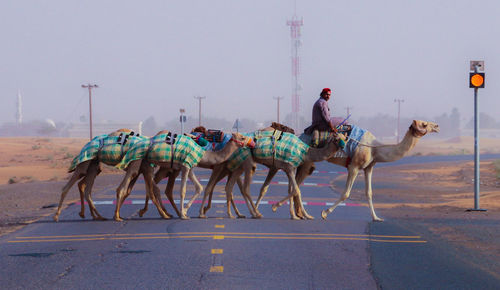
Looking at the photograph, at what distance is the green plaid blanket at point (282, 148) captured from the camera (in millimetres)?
16422

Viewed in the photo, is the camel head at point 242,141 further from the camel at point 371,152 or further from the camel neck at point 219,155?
the camel at point 371,152

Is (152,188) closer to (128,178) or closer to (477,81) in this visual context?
(128,178)

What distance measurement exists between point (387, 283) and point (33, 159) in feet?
217

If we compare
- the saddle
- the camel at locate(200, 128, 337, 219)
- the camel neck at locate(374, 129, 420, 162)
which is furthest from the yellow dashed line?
the camel neck at locate(374, 129, 420, 162)

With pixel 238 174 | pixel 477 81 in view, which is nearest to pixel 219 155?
pixel 238 174

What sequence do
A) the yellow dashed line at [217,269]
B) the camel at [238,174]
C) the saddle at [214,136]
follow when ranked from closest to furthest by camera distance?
the yellow dashed line at [217,269]
the camel at [238,174]
the saddle at [214,136]

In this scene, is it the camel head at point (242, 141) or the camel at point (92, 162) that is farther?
the camel at point (92, 162)

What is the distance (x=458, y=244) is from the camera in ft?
43.2

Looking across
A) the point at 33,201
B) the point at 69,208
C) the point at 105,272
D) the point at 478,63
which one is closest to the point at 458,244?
the point at 105,272

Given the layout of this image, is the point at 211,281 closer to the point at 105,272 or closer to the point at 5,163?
the point at 105,272

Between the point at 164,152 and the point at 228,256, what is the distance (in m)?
5.13

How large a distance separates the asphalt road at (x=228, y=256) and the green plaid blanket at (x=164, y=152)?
135 centimetres

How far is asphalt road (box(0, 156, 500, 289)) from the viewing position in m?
9.76

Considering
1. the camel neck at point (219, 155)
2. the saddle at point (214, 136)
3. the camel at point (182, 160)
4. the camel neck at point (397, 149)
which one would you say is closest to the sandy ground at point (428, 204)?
the camel neck at point (397, 149)
